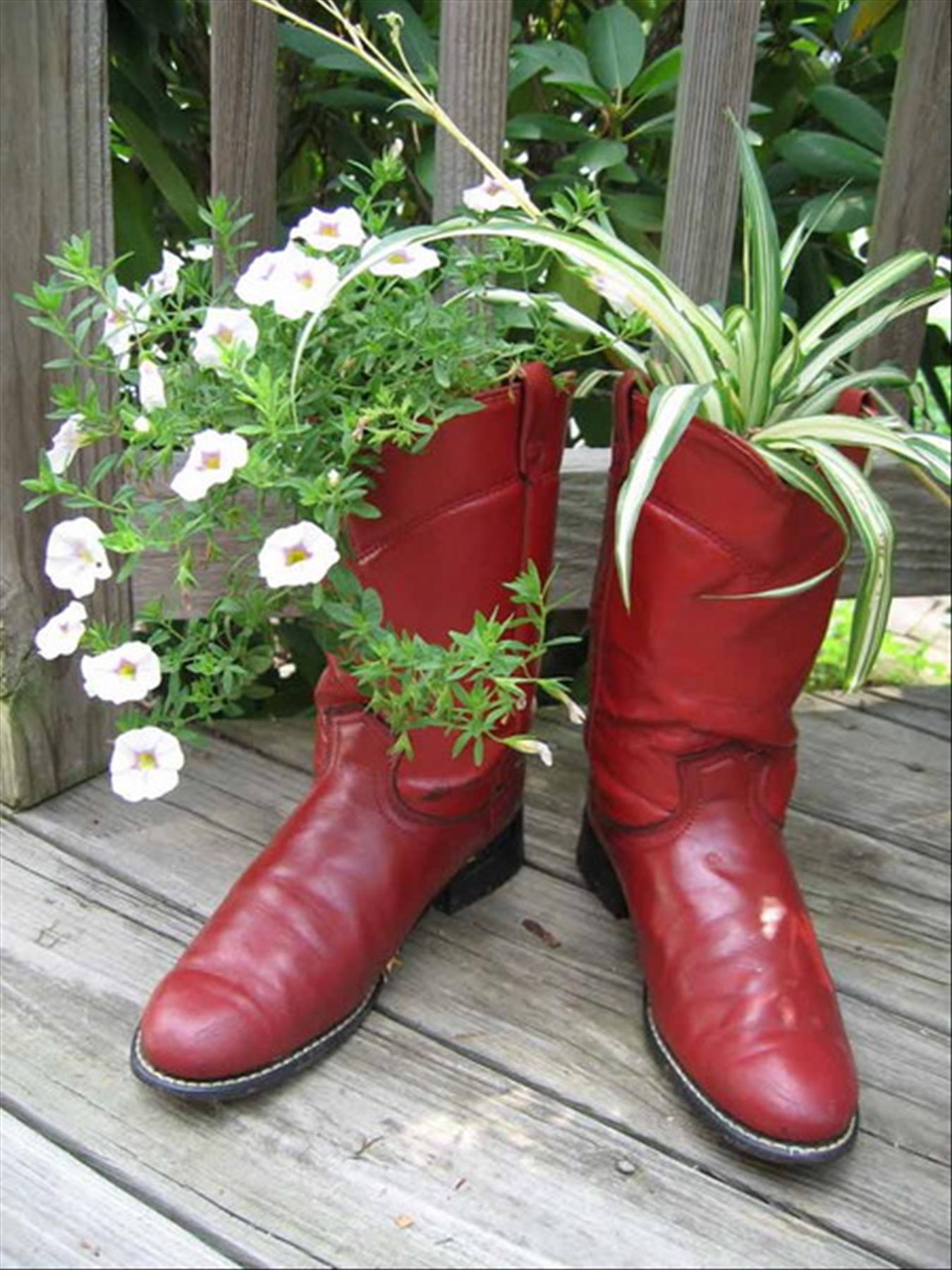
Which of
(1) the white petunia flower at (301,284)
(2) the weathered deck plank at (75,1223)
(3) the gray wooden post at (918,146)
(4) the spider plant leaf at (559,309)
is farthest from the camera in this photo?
(3) the gray wooden post at (918,146)

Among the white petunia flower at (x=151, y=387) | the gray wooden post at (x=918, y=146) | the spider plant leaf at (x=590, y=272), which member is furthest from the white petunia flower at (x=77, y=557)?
the gray wooden post at (x=918, y=146)

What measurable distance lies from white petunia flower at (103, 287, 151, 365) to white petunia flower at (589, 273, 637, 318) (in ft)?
1.18

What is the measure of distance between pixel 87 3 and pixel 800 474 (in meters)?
0.71

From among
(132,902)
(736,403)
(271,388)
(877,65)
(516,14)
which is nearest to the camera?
(271,388)

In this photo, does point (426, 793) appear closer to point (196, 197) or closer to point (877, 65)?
point (196, 197)

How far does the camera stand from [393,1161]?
965 mm

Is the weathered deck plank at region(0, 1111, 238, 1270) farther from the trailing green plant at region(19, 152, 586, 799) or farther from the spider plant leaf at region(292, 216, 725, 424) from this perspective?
the spider plant leaf at region(292, 216, 725, 424)

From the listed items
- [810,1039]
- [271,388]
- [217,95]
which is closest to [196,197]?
[217,95]

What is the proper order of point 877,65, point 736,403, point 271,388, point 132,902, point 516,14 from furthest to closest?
point 877,65
point 516,14
point 132,902
point 736,403
point 271,388

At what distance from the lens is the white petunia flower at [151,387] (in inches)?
40.0

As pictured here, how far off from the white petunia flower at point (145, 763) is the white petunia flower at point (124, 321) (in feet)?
0.96

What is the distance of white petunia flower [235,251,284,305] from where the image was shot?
982mm

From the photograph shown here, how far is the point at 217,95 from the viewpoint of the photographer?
1285 millimetres

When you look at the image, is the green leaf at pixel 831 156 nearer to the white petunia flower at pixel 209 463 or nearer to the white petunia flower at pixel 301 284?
the white petunia flower at pixel 301 284
